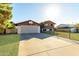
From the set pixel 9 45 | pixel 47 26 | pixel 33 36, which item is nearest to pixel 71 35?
pixel 47 26

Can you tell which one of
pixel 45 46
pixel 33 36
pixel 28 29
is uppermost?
pixel 28 29

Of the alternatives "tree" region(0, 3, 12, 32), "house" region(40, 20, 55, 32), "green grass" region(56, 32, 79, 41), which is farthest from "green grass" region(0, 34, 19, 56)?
"green grass" region(56, 32, 79, 41)

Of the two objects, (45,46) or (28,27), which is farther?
(28,27)

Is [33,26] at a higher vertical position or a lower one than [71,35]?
higher

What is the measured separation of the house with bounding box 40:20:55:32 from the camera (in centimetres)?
339

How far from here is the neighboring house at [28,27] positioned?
3.42m

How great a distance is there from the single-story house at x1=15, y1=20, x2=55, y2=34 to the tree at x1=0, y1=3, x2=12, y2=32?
205 millimetres

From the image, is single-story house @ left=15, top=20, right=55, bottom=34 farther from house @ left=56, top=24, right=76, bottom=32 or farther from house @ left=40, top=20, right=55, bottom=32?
house @ left=56, top=24, right=76, bottom=32

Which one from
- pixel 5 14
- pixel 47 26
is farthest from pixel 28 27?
pixel 5 14

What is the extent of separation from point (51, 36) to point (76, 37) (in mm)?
418

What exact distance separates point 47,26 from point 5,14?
74 cm

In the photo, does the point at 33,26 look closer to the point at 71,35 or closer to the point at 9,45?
the point at 9,45

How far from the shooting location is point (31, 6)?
3.34 m

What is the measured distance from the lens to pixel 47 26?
3484mm
